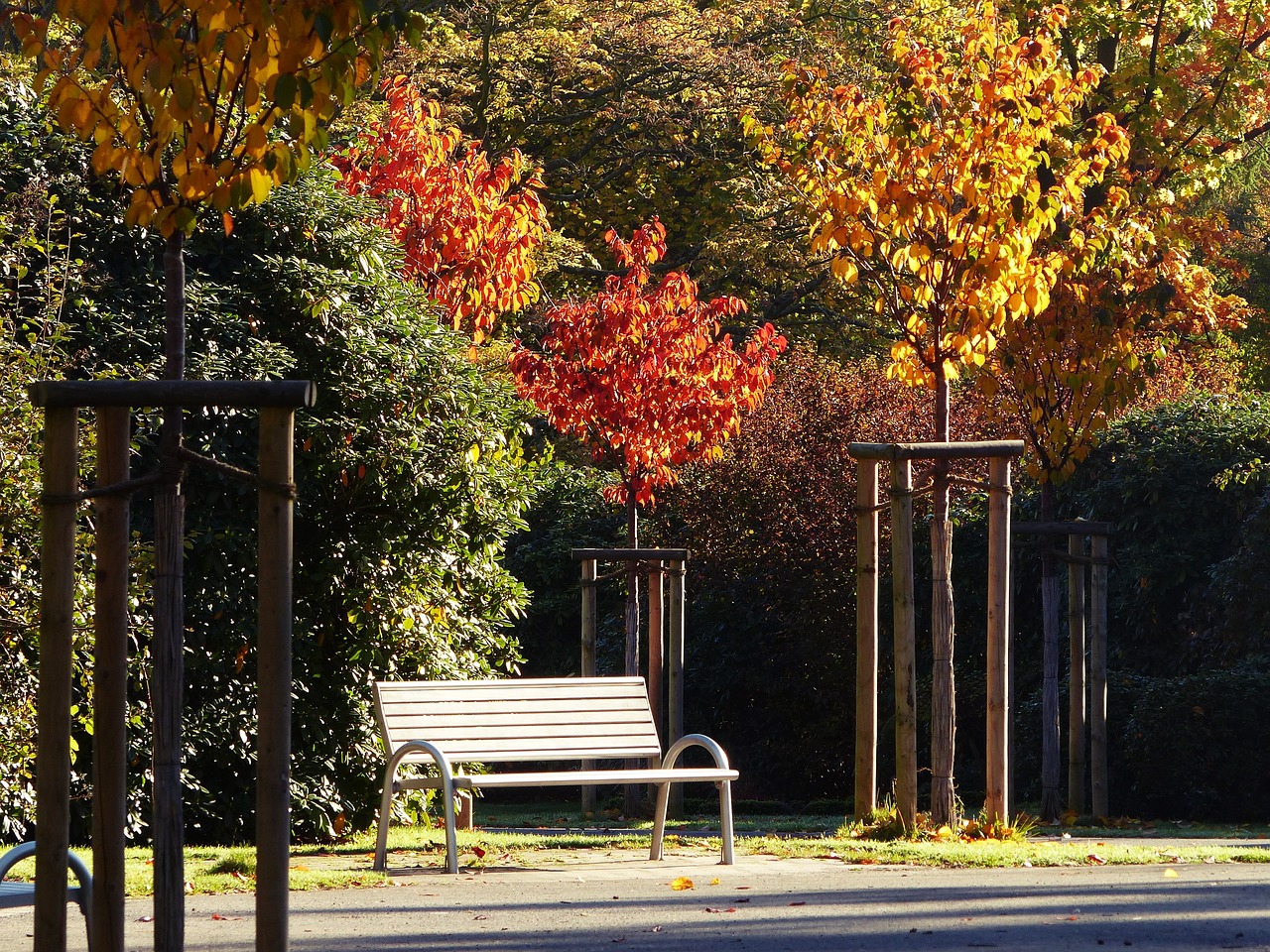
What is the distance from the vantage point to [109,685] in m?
4.14

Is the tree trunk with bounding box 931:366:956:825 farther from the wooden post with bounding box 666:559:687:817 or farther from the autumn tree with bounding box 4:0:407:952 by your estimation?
the autumn tree with bounding box 4:0:407:952

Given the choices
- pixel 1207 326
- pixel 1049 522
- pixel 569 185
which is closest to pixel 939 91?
pixel 1049 522

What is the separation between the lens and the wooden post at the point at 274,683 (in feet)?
13.3

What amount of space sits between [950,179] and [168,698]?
5940mm

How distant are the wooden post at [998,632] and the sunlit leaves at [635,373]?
456cm

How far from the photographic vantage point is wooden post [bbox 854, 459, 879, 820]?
350 inches

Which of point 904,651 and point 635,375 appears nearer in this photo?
point 904,651

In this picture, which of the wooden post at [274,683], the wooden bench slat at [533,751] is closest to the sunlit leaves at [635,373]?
the wooden bench slat at [533,751]

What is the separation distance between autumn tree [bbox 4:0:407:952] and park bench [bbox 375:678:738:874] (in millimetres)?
3254

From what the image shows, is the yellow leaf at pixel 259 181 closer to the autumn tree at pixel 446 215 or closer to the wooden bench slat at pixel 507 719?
the wooden bench slat at pixel 507 719

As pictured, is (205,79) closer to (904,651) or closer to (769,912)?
(769,912)

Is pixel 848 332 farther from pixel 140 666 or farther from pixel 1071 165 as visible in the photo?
pixel 140 666

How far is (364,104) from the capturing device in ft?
67.1

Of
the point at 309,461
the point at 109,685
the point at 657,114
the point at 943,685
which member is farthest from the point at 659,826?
the point at 657,114
